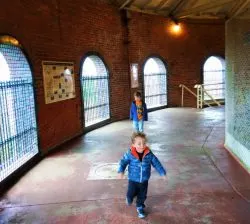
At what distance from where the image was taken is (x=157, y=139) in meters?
7.91

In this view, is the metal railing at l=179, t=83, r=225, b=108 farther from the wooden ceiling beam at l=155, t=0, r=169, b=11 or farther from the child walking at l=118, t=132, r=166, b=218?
the child walking at l=118, t=132, r=166, b=218

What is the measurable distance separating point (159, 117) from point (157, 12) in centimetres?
440

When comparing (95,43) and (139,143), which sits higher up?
(95,43)

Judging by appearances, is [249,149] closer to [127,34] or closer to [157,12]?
[127,34]

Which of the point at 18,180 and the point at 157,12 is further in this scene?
the point at 157,12

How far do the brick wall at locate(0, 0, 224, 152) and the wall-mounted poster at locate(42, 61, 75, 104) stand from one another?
0.15m

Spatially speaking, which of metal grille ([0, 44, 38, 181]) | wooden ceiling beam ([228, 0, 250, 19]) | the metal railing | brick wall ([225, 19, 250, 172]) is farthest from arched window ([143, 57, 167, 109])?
metal grille ([0, 44, 38, 181])

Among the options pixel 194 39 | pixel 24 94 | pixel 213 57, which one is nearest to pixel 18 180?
pixel 24 94

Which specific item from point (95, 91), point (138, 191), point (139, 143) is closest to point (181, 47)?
point (95, 91)

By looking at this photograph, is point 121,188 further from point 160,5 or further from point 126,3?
point 160,5

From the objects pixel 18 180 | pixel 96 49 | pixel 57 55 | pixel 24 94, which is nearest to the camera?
pixel 18 180

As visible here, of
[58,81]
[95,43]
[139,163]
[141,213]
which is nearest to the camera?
[139,163]

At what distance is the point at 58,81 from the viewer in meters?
7.35

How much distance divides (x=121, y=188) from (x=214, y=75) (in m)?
12.2
